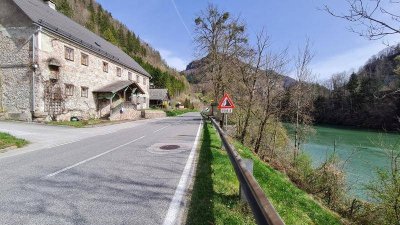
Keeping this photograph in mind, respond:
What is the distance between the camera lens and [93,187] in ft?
17.9

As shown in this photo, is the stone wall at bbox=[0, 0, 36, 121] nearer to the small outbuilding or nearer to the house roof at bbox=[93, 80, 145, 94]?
the house roof at bbox=[93, 80, 145, 94]

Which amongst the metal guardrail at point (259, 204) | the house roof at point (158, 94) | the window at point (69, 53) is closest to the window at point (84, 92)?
the window at point (69, 53)

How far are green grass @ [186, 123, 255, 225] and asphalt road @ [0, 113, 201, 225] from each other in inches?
11.0

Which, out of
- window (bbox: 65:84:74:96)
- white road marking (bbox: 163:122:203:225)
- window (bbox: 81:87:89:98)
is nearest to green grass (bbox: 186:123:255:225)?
white road marking (bbox: 163:122:203:225)

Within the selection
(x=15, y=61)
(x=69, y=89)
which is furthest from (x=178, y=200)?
(x=69, y=89)

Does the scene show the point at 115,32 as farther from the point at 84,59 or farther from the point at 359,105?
the point at 359,105

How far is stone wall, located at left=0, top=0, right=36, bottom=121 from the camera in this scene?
20906mm

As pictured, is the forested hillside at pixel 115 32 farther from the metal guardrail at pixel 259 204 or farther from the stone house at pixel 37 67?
the metal guardrail at pixel 259 204

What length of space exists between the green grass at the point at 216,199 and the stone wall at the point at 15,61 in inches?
745

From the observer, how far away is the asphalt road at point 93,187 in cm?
411

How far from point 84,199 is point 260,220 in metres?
3.27

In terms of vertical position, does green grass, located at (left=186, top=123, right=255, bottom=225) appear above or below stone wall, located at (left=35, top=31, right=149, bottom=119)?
below

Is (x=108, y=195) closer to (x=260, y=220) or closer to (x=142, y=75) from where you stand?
(x=260, y=220)

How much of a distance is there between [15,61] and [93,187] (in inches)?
800
